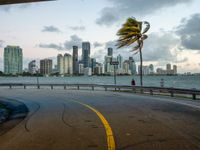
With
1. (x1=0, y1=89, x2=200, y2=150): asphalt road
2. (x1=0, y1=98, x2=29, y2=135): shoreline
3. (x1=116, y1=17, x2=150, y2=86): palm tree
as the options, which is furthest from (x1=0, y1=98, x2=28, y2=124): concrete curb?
(x1=116, y1=17, x2=150, y2=86): palm tree

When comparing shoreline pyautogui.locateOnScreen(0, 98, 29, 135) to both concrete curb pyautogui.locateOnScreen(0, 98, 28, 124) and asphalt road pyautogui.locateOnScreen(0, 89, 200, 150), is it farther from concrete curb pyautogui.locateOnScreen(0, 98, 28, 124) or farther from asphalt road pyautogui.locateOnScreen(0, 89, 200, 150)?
asphalt road pyautogui.locateOnScreen(0, 89, 200, 150)

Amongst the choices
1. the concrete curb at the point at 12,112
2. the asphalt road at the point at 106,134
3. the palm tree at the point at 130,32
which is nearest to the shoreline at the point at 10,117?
the concrete curb at the point at 12,112

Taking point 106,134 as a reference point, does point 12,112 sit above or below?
below

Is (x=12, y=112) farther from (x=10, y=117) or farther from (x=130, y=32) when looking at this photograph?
(x=130, y=32)

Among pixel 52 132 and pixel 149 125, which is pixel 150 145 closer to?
pixel 149 125

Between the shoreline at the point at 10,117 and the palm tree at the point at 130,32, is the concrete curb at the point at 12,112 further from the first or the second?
the palm tree at the point at 130,32

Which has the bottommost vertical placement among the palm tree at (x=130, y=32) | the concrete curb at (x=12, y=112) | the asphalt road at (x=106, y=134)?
the concrete curb at (x=12, y=112)

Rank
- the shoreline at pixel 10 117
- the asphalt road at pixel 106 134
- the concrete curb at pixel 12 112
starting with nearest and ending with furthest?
the asphalt road at pixel 106 134, the shoreline at pixel 10 117, the concrete curb at pixel 12 112

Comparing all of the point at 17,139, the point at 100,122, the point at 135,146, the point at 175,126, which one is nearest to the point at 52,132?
the point at 17,139

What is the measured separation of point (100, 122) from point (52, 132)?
2.19 metres

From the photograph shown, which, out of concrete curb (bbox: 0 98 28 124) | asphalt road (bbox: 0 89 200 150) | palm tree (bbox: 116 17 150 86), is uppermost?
palm tree (bbox: 116 17 150 86)

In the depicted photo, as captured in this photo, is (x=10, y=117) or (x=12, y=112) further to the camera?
(x=12, y=112)

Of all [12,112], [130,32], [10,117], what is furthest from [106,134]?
[130,32]

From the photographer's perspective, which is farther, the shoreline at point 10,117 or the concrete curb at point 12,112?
the concrete curb at point 12,112
